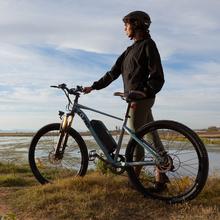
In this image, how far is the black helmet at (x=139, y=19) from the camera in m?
6.01

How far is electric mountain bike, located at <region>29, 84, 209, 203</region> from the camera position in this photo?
560 centimetres

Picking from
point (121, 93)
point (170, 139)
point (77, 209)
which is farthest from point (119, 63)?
point (77, 209)

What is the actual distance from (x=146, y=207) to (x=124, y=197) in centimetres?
37

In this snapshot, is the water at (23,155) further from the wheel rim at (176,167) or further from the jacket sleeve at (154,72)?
the jacket sleeve at (154,72)

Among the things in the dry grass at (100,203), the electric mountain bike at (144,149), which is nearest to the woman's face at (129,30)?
the electric mountain bike at (144,149)

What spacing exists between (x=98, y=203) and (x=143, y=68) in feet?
5.68

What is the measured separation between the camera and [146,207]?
5629mm

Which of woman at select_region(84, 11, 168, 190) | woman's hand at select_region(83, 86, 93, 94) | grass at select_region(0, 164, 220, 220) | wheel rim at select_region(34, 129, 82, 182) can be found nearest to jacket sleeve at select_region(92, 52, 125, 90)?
woman's hand at select_region(83, 86, 93, 94)

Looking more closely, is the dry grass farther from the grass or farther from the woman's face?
the woman's face

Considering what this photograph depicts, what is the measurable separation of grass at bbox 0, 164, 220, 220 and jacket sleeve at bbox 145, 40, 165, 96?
4.42 ft

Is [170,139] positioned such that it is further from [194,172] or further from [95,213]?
[95,213]

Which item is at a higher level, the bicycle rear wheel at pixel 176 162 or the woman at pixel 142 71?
the woman at pixel 142 71

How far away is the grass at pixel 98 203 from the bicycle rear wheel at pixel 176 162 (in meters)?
0.15

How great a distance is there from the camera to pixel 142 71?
19.7 ft
